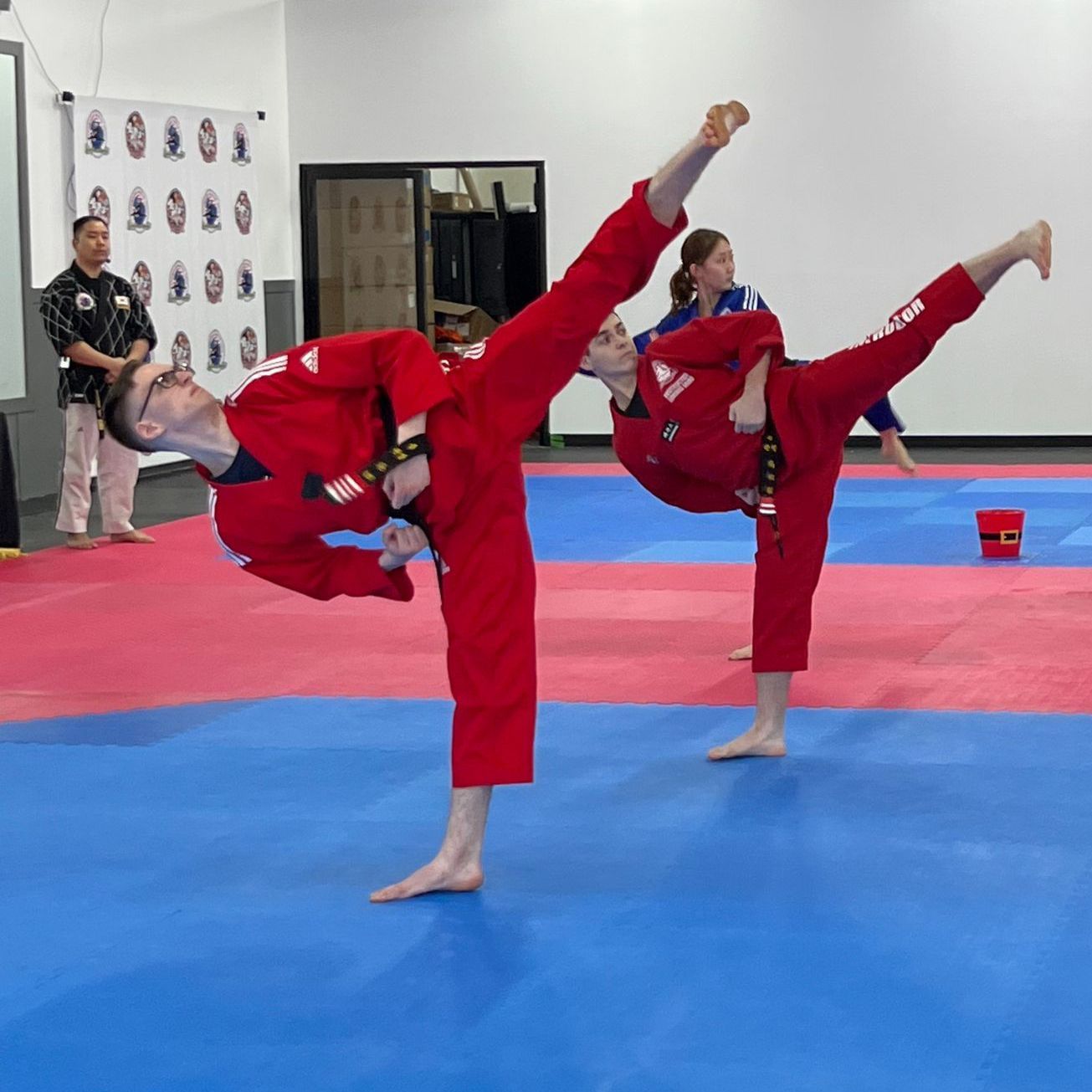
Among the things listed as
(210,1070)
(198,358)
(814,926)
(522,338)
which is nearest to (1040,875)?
(814,926)

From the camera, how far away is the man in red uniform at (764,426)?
4.66 meters

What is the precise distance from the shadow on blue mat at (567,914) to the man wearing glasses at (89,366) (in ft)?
14.8

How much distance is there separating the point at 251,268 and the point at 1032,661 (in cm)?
1007

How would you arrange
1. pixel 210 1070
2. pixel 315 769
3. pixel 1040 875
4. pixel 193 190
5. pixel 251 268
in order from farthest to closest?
1. pixel 251 268
2. pixel 193 190
3. pixel 315 769
4. pixel 1040 875
5. pixel 210 1070

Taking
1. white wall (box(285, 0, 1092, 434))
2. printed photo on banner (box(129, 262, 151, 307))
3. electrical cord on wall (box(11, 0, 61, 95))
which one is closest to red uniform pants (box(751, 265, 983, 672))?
electrical cord on wall (box(11, 0, 61, 95))

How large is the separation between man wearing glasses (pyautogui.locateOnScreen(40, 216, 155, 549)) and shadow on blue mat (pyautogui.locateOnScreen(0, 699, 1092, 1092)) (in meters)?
4.50

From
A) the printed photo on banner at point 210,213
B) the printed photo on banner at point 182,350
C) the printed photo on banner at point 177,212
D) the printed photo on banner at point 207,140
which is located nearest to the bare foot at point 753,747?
the printed photo on banner at point 182,350

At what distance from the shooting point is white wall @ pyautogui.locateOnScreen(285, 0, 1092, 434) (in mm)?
14016

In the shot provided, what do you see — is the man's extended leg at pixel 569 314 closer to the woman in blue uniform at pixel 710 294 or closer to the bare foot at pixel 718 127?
the bare foot at pixel 718 127

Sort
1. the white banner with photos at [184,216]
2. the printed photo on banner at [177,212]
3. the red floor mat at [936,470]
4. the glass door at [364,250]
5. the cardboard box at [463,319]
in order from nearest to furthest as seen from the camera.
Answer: the red floor mat at [936,470], the white banner with photos at [184,216], the printed photo on banner at [177,212], the glass door at [364,250], the cardboard box at [463,319]

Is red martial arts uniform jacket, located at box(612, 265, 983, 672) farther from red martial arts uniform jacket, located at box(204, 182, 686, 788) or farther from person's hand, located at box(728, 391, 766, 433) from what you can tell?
red martial arts uniform jacket, located at box(204, 182, 686, 788)

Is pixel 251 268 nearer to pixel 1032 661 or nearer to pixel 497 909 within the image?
pixel 1032 661

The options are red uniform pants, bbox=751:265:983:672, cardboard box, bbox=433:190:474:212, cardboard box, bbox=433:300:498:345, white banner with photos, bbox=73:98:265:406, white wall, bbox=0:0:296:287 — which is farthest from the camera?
cardboard box, bbox=433:300:498:345

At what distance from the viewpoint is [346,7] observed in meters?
15.2
